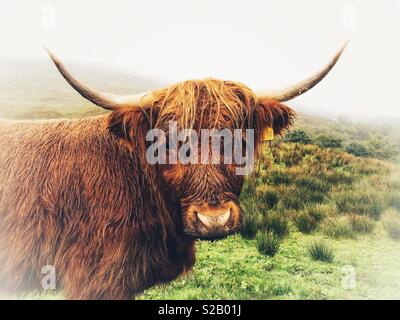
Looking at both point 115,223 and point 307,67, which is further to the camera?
point 307,67

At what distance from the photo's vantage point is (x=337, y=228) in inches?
170

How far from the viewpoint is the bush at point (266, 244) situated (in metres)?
4.23

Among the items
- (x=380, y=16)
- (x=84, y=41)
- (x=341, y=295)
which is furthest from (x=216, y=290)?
(x=380, y=16)

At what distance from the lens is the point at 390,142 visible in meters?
4.54

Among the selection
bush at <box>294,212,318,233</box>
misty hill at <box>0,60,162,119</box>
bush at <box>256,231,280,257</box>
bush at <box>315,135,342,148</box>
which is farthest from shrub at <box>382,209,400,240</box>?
misty hill at <box>0,60,162,119</box>

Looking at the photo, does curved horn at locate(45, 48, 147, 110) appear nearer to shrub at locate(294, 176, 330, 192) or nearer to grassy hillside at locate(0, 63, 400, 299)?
grassy hillside at locate(0, 63, 400, 299)

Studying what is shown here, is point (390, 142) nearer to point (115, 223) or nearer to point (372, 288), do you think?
point (372, 288)

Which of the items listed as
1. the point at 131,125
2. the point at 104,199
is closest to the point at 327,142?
the point at 131,125

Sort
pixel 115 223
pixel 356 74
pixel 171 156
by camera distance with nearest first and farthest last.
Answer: pixel 171 156, pixel 115 223, pixel 356 74

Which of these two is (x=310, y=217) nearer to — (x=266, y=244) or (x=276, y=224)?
(x=276, y=224)

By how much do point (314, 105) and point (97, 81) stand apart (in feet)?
6.27

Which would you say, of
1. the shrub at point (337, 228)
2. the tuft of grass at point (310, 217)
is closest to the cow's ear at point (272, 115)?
the tuft of grass at point (310, 217)

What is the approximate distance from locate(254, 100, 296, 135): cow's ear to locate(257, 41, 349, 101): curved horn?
0.04 m

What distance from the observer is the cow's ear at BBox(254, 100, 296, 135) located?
3500mm
